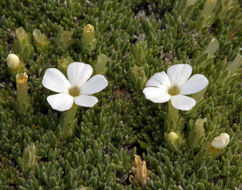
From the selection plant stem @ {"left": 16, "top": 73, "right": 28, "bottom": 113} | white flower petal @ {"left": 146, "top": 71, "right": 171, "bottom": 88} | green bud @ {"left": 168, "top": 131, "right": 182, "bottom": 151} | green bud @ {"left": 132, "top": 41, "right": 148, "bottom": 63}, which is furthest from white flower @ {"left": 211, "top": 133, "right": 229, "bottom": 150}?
plant stem @ {"left": 16, "top": 73, "right": 28, "bottom": 113}

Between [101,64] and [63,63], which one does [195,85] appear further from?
[63,63]

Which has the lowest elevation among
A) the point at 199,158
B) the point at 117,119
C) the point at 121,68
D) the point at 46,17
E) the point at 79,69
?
the point at 199,158

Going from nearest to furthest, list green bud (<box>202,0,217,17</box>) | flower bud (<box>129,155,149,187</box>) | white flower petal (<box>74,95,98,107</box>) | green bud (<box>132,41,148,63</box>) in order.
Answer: white flower petal (<box>74,95,98,107</box>) → flower bud (<box>129,155,149,187</box>) → green bud (<box>132,41,148,63</box>) → green bud (<box>202,0,217,17</box>)

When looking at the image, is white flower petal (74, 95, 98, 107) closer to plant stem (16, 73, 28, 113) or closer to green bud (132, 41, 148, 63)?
plant stem (16, 73, 28, 113)

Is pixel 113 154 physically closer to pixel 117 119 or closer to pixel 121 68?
pixel 117 119

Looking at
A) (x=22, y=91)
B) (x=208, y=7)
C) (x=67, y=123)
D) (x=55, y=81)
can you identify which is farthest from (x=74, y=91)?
(x=208, y=7)

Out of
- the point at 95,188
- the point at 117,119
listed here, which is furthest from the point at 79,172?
Answer: the point at 117,119
